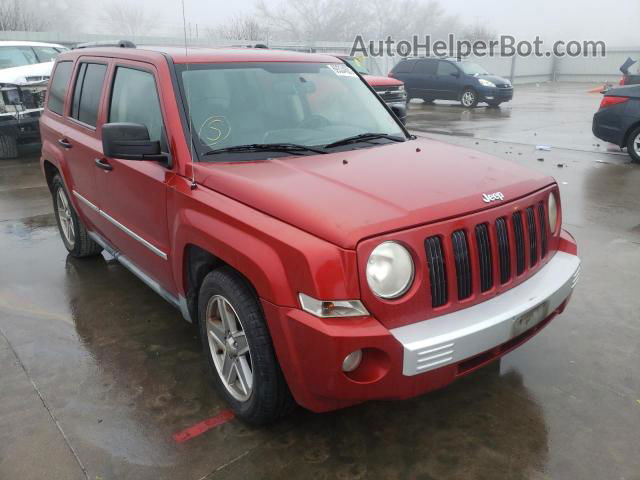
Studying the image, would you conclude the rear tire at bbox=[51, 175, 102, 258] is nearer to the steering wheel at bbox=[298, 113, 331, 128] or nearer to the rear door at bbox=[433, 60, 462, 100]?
the steering wheel at bbox=[298, 113, 331, 128]

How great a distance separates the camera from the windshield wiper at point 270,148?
10.4 feet

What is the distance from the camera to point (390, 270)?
2.37 meters

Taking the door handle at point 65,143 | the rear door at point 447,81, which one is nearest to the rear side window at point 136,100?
the door handle at point 65,143

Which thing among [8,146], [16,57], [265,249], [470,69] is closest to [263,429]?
[265,249]

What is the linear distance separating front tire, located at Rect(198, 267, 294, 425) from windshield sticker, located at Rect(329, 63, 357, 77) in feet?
6.31

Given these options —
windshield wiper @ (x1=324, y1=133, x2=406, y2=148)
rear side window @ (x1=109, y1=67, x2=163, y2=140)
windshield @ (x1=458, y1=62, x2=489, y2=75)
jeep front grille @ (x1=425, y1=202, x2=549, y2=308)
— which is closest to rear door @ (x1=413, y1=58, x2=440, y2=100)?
windshield @ (x1=458, y1=62, x2=489, y2=75)

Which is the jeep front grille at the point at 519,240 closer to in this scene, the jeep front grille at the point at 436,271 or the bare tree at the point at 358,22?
the jeep front grille at the point at 436,271

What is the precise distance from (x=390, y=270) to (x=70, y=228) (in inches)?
155

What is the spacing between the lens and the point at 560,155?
1045cm

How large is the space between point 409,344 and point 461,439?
86cm

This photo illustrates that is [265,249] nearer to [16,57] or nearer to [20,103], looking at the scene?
[20,103]

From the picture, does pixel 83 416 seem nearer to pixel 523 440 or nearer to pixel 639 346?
pixel 523 440

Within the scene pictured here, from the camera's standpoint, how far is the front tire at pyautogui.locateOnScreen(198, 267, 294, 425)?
261cm

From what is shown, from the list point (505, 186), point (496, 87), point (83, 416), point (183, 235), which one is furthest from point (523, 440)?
point (496, 87)
